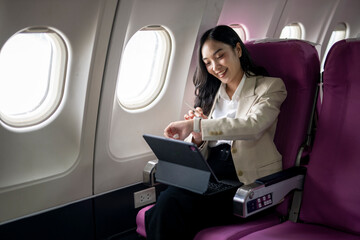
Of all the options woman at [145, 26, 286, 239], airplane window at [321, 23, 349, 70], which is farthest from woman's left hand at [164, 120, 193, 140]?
airplane window at [321, 23, 349, 70]

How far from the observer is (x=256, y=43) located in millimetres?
2691

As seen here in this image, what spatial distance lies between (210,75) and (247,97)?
369 mm

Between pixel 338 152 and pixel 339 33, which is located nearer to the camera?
pixel 338 152

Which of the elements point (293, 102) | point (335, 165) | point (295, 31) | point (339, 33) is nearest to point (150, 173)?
point (293, 102)

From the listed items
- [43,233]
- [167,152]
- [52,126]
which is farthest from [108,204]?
[167,152]

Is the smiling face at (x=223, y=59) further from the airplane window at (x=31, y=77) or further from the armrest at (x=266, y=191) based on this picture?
the airplane window at (x=31, y=77)

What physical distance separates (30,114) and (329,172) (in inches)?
68.0

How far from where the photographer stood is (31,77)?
8.99ft

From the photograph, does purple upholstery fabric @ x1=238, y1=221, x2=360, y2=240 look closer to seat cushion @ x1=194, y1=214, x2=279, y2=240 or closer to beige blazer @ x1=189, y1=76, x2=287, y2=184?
seat cushion @ x1=194, y1=214, x2=279, y2=240

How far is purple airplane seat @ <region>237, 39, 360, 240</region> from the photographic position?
2.20 meters

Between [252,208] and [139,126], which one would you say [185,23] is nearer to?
[139,126]

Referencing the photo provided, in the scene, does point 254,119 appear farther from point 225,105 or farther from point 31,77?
point 31,77

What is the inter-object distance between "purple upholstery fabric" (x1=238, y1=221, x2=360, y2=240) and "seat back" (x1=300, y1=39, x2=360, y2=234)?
6cm

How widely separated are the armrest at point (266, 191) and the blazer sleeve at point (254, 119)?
0.80 ft
